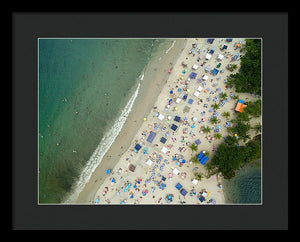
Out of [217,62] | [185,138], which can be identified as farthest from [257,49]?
[185,138]

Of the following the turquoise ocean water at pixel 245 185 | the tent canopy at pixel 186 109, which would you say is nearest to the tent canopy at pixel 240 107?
the tent canopy at pixel 186 109

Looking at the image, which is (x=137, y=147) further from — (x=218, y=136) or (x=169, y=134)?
(x=218, y=136)

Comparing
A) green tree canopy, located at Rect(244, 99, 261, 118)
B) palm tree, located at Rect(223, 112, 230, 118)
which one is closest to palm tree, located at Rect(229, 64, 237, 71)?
green tree canopy, located at Rect(244, 99, 261, 118)

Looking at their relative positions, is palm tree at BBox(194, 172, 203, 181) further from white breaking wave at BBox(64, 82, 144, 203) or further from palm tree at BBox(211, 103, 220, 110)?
white breaking wave at BBox(64, 82, 144, 203)

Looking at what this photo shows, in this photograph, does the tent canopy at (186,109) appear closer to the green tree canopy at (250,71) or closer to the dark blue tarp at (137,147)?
the green tree canopy at (250,71)

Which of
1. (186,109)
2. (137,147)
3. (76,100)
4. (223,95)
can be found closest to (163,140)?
(137,147)
